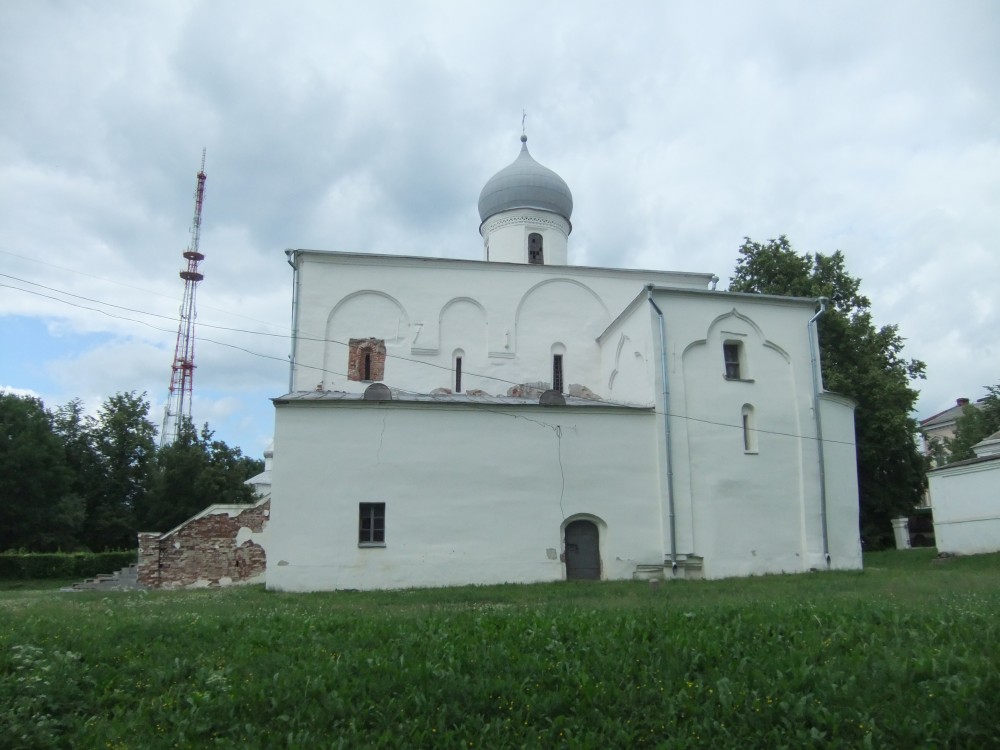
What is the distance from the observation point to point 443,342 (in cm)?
2070

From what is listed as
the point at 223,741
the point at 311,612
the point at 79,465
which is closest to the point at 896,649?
the point at 223,741

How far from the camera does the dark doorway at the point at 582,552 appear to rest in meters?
16.8

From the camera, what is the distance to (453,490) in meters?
16.5

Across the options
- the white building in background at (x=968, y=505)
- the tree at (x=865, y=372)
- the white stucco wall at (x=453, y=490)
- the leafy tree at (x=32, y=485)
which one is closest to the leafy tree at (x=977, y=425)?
the tree at (x=865, y=372)

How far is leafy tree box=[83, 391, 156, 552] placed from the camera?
115 feet

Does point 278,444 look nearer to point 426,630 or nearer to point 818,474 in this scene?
point 426,630

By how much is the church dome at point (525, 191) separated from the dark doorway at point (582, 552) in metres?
11.1

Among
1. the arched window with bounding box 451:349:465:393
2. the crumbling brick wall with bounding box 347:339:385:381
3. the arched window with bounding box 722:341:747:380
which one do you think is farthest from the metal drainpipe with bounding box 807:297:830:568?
the crumbling brick wall with bounding box 347:339:385:381

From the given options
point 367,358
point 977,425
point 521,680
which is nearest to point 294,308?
point 367,358

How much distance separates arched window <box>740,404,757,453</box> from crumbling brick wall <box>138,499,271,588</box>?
38.4 ft

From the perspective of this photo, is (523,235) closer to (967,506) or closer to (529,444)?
(529,444)

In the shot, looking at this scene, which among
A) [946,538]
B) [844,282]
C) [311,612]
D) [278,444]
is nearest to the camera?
[311,612]

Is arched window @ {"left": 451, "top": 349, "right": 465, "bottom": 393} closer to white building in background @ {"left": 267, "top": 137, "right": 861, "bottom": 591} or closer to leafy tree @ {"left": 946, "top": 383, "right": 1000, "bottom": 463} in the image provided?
white building in background @ {"left": 267, "top": 137, "right": 861, "bottom": 591}

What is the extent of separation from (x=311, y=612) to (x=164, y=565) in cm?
1141
